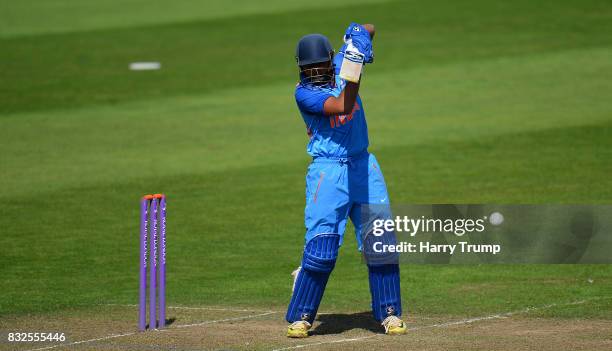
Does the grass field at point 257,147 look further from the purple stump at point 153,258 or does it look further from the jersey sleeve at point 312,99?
the jersey sleeve at point 312,99

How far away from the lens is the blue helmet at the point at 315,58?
899 centimetres

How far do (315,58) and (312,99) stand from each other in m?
0.32

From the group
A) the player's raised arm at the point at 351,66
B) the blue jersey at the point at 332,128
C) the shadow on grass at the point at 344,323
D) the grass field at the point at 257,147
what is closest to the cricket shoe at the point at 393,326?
the grass field at the point at 257,147

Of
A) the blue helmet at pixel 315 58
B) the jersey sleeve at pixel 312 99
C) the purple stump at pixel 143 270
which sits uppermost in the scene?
the blue helmet at pixel 315 58

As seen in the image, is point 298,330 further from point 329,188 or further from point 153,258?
point 153,258

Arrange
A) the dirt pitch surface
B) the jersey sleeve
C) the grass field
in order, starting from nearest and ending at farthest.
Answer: the dirt pitch surface, the jersey sleeve, the grass field

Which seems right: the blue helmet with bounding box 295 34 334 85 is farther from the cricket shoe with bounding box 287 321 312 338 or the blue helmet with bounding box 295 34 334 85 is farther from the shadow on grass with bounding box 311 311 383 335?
the shadow on grass with bounding box 311 311 383 335

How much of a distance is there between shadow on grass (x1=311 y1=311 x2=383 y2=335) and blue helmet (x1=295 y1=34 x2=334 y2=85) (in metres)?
1.91

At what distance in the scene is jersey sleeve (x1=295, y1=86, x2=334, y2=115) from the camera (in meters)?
8.86

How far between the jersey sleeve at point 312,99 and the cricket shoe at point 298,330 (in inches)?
61.3

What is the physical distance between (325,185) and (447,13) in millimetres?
19458

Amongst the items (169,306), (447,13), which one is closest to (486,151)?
(169,306)

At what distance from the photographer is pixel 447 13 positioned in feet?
91.2

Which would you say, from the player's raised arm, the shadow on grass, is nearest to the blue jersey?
the player's raised arm
